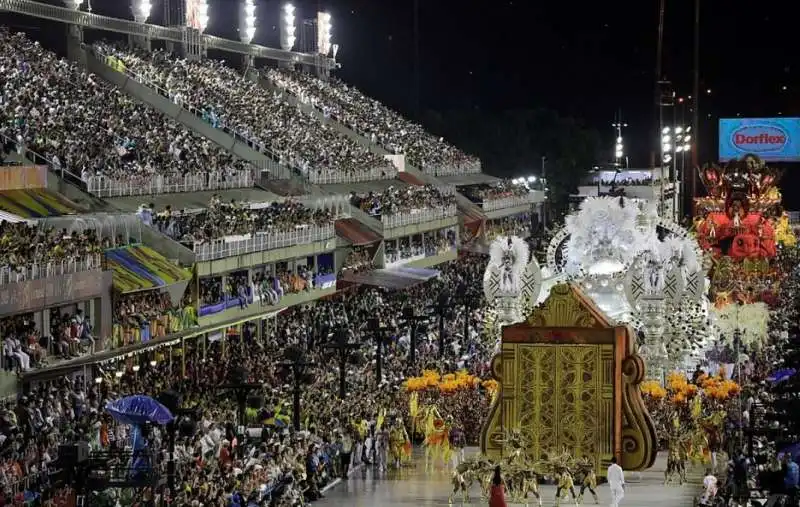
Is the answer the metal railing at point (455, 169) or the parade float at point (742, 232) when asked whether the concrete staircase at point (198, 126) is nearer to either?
the parade float at point (742, 232)

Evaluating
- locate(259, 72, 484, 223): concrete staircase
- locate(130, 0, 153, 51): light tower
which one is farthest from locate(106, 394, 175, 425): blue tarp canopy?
locate(259, 72, 484, 223): concrete staircase

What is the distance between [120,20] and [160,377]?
31778 millimetres

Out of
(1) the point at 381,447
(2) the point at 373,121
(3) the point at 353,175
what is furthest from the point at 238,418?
(2) the point at 373,121

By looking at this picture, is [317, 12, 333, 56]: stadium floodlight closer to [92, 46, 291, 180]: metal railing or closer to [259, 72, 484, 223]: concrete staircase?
[259, 72, 484, 223]: concrete staircase

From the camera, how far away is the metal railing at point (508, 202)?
82.8 m

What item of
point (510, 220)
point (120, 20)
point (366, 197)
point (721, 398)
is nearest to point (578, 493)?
point (721, 398)

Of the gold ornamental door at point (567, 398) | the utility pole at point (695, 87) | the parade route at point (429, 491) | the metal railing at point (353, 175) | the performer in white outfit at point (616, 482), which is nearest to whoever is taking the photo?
the performer in white outfit at point (616, 482)

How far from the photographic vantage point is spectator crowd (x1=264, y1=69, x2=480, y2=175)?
261 ft

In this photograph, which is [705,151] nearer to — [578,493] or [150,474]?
[578,493]

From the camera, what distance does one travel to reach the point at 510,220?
8925 centimetres

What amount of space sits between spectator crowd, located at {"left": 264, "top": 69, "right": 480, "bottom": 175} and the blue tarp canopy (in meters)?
51.8

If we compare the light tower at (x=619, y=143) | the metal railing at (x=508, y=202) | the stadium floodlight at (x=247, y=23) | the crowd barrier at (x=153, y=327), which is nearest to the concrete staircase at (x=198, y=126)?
the crowd barrier at (x=153, y=327)

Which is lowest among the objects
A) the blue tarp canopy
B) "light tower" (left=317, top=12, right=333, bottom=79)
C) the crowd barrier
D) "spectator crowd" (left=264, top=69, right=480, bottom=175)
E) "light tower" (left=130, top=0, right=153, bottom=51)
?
the blue tarp canopy

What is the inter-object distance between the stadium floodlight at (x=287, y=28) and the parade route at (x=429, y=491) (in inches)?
2201
